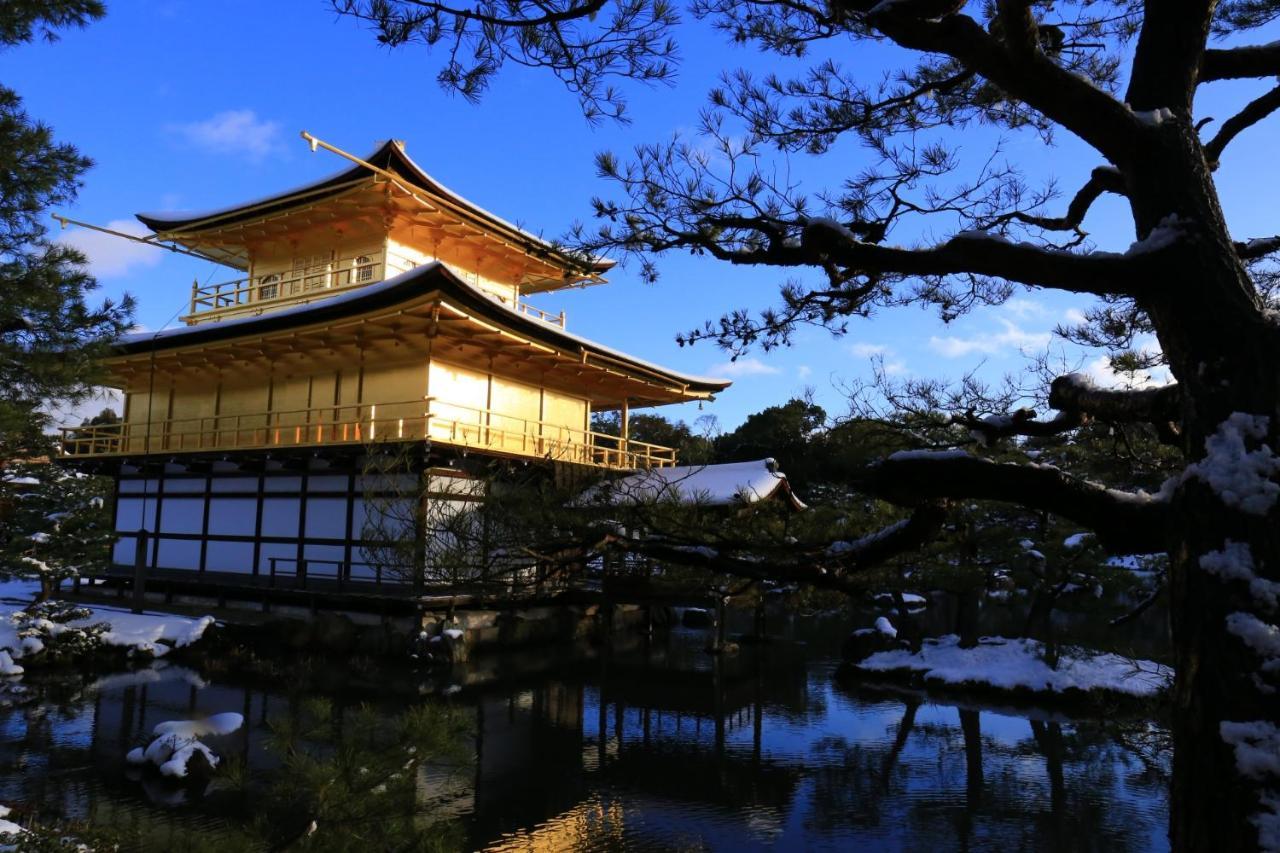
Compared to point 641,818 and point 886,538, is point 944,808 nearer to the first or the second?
point 641,818

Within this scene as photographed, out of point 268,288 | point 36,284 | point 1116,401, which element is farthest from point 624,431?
point 1116,401

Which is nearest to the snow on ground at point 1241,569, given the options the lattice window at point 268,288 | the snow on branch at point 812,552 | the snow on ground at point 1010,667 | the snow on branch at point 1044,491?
the snow on branch at point 1044,491

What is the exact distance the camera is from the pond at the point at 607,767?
14.1 ft

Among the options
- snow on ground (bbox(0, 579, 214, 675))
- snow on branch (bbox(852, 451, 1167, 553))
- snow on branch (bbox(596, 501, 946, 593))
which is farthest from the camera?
snow on ground (bbox(0, 579, 214, 675))

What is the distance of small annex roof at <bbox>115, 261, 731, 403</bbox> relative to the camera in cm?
1295

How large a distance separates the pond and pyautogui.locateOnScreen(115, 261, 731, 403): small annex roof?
5.40 m

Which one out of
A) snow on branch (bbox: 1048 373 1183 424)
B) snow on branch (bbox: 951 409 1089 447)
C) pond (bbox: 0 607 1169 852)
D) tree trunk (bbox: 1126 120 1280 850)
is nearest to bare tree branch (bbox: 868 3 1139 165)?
tree trunk (bbox: 1126 120 1280 850)

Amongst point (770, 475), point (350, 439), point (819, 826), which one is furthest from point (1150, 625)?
point (350, 439)

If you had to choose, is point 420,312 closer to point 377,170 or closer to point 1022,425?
point 377,170

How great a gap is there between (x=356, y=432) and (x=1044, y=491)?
13.3 meters

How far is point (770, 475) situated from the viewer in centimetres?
1502

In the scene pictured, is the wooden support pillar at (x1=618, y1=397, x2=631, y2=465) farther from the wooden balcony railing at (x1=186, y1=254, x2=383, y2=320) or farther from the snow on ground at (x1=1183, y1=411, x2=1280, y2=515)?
the snow on ground at (x1=1183, y1=411, x2=1280, y2=515)

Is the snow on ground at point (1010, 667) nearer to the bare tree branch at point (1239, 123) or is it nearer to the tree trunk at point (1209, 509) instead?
the bare tree branch at point (1239, 123)

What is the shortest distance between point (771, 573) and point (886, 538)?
45cm
